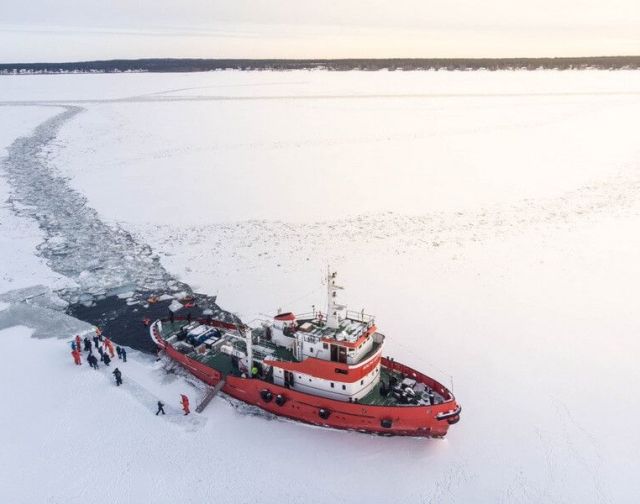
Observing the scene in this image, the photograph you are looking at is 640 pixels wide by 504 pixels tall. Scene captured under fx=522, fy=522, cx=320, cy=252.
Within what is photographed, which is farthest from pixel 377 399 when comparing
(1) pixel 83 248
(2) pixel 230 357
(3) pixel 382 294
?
(1) pixel 83 248

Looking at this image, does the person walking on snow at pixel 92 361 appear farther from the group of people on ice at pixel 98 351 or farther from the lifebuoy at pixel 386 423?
the lifebuoy at pixel 386 423

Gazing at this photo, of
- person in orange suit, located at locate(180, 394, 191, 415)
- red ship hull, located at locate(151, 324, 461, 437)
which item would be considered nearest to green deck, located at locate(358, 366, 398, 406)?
red ship hull, located at locate(151, 324, 461, 437)

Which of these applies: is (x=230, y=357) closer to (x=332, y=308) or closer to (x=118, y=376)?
(x=118, y=376)

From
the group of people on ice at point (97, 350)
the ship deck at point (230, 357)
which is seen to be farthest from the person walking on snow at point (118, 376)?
the ship deck at point (230, 357)

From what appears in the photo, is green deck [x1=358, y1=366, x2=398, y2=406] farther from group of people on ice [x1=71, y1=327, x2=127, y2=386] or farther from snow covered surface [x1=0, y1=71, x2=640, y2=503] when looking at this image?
group of people on ice [x1=71, y1=327, x2=127, y2=386]

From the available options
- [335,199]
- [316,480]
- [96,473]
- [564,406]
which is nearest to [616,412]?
[564,406]

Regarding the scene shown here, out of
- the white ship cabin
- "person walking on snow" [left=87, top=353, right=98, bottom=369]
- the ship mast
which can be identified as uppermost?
the ship mast

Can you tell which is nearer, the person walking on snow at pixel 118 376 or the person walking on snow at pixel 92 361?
the person walking on snow at pixel 118 376
